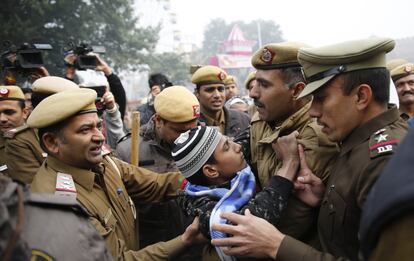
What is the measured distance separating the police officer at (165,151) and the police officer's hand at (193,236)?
96 centimetres

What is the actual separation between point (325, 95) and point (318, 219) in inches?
22.6

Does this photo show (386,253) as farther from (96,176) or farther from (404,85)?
(404,85)

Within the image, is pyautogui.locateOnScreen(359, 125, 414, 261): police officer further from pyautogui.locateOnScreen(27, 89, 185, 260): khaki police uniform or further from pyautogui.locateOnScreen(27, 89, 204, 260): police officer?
pyautogui.locateOnScreen(27, 89, 185, 260): khaki police uniform

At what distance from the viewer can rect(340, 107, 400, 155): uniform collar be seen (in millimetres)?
1745

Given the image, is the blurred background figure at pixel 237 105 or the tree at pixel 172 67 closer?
the blurred background figure at pixel 237 105

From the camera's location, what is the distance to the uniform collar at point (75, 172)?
241cm

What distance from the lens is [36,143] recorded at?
3.60 metres

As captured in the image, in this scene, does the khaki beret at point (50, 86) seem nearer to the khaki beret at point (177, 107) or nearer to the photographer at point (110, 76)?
the khaki beret at point (177, 107)

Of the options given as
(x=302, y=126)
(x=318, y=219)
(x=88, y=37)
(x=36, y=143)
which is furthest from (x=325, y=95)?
(x=88, y=37)

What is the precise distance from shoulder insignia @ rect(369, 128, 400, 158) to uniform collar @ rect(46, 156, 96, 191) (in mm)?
1641

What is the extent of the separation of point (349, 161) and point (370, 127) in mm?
177

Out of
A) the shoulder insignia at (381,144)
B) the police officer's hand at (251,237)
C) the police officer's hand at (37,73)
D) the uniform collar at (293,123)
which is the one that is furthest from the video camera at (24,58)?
the shoulder insignia at (381,144)

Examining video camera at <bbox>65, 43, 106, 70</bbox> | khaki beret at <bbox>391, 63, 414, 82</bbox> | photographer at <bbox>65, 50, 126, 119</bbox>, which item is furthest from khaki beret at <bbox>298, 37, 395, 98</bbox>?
video camera at <bbox>65, 43, 106, 70</bbox>

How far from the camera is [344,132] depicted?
1809 mm
